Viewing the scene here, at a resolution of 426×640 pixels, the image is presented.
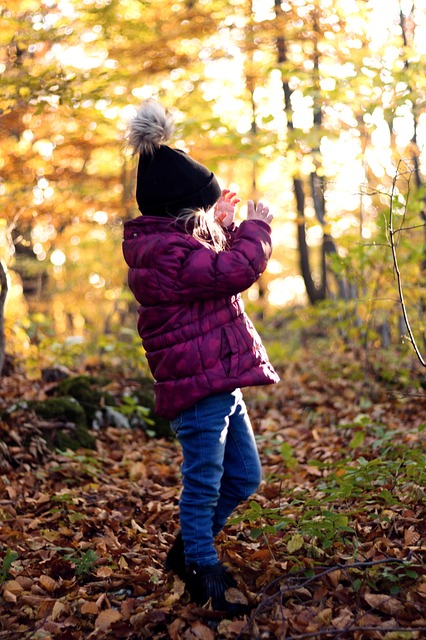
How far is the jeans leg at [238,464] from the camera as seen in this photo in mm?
3061

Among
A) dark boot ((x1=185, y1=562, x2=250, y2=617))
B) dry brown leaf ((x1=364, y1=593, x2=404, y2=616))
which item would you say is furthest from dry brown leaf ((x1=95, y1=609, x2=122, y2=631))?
dry brown leaf ((x1=364, y1=593, x2=404, y2=616))

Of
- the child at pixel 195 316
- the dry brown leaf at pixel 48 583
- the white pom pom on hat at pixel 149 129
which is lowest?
the dry brown leaf at pixel 48 583

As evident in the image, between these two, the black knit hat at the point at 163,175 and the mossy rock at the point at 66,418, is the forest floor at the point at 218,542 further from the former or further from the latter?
the black knit hat at the point at 163,175

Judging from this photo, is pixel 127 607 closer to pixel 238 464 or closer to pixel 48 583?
pixel 48 583

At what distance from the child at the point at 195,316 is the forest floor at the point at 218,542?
235 millimetres

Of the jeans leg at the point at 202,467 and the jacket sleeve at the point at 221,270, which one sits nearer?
the jacket sleeve at the point at 221,270

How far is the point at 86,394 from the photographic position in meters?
6.23

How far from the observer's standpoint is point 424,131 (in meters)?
9.07

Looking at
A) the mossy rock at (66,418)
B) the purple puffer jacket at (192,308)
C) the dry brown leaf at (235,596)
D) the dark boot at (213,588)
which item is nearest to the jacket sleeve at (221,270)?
the purple puffer jacket at (192,308)

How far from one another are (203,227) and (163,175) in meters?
0.29

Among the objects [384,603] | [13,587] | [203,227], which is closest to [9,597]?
[13,587]

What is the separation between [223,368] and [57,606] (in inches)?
51.0

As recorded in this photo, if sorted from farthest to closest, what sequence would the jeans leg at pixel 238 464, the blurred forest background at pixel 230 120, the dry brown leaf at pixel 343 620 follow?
the blurred forest background at pixel 230 120 < the jeans leg at pixel 238 464 < the dry brown leaf at pixel 343 620

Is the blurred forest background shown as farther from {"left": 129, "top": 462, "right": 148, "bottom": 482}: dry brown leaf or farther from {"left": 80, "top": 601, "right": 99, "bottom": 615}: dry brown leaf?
{"left": 80, "top": 601, "right": 99, "bottom": 615}: dry brown leaf
